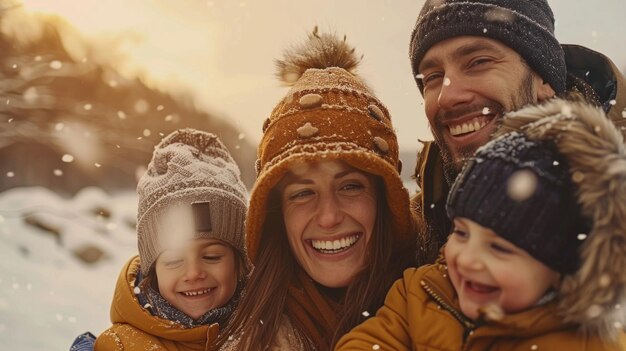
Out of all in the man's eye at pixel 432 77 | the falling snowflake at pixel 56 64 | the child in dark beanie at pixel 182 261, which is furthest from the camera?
the falling snowflake at pixel 56 64

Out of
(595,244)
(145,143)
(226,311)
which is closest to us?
(595,244)

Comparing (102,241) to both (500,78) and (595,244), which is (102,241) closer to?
(500,78)

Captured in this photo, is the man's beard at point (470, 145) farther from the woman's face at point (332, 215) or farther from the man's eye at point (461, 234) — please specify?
the man's eye at point (461, 234)

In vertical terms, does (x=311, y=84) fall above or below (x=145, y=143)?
below

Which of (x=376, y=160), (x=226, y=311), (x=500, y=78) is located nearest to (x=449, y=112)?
(x=500, y=78)

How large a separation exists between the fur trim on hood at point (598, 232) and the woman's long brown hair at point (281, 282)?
0.95 m

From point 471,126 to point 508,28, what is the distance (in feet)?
1.49

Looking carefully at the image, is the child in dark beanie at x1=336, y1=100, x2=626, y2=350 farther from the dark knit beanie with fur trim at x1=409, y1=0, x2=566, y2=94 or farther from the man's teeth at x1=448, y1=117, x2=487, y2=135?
the dark knit beanie with fur trim at x1=409, y1=0, x2=566, y2=94

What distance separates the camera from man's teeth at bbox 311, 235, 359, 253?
243 centimetres

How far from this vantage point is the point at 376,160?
7.65 feet

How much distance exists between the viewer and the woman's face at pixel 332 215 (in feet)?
7.92

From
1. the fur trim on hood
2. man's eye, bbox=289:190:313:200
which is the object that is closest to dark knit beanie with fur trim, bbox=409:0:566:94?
man's eye, bbox=289:190:313:200

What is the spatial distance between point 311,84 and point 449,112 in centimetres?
60

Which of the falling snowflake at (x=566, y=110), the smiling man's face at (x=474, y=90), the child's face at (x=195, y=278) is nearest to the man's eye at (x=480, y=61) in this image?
the smiling man's face at (x=474, y=90)
